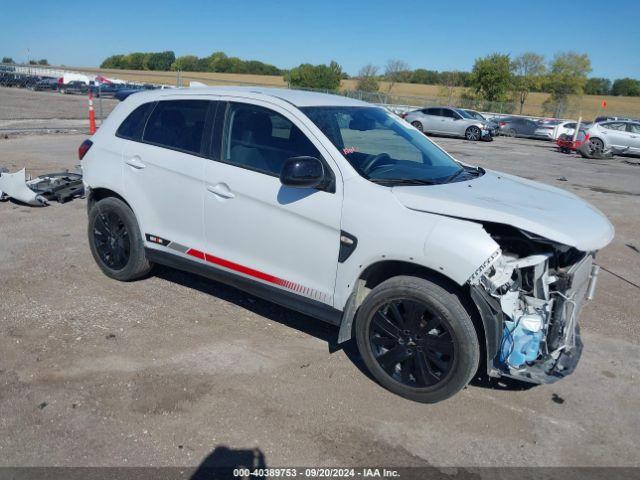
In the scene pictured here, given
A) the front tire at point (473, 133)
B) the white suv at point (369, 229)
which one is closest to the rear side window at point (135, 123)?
the white suv at point (369, 229)

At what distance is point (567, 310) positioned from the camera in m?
3.37

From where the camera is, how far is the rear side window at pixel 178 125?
438 centimetres

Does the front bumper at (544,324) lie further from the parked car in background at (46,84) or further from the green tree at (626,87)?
the green tree at (626,87)

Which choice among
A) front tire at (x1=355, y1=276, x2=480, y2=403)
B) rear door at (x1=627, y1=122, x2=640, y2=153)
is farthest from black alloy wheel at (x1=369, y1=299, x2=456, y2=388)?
rear door at (x1=627, y1=122, x2=640, y2=153)

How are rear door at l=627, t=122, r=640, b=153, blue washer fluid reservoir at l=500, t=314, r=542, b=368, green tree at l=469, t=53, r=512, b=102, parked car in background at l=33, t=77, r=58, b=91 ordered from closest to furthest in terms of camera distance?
1. blue washer fluid reservoir at l=500, t=314, r=542, b=368
2. rear door at l=627, t=122, r=640, b=153
3. parked car in background at l=33, t=77, r=58, b=91
4. green tree at l=469, t=53, r=512, b=102

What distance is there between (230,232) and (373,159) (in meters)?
1.22

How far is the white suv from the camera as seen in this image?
3.22 m

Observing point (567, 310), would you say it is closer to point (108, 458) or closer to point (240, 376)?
point (240, 376)

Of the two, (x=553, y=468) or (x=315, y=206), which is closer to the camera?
(x=553, y=468)

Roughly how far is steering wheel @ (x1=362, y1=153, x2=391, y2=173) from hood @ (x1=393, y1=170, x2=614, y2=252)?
311 millimetres

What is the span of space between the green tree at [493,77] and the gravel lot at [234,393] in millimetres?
49427

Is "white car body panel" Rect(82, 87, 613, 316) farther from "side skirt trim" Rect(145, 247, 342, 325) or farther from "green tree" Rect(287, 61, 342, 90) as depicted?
"green tree" Rect(287, 61, 342, 90)

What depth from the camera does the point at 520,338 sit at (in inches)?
129

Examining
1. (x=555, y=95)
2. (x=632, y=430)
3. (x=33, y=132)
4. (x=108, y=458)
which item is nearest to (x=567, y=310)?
(x=632, y=430)
